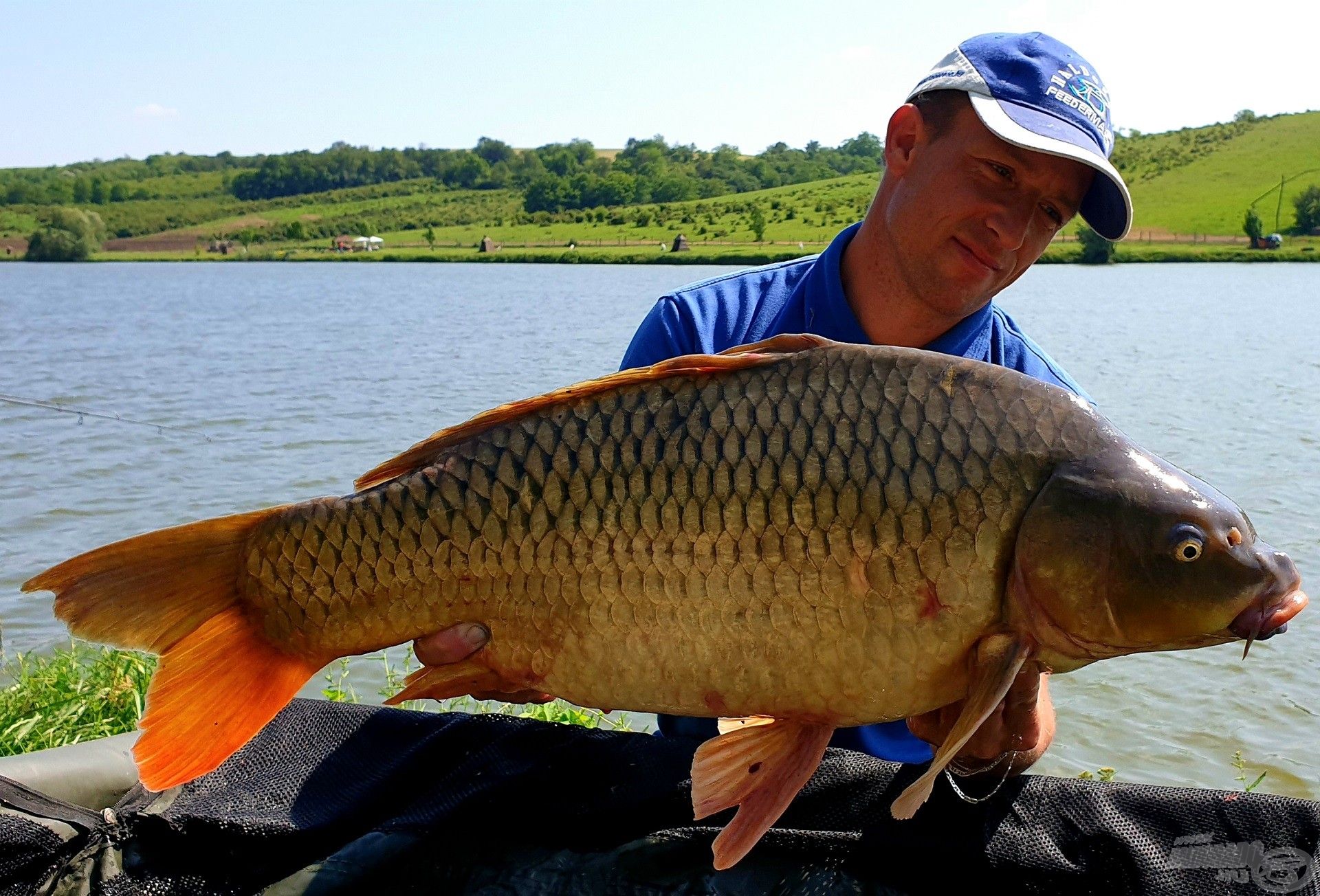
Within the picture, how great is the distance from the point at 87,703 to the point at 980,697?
221 centimetres

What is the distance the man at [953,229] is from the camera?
1766 mm

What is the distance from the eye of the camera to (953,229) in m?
1.83

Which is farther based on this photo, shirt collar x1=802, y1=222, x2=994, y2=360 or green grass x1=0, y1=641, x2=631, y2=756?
green grass x1=0, y1=641, x2=631, y2=756

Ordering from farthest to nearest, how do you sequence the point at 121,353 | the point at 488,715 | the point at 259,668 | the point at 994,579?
the point at 121,353, the point at 488,715, the point at 259,668, the point at 994,579

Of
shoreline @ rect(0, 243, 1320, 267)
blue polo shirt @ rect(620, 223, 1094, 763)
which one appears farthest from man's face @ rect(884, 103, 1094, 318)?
shoreline @ rect(0, 243, 1320, 267)

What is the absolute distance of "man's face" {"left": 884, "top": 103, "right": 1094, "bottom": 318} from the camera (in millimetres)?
1814

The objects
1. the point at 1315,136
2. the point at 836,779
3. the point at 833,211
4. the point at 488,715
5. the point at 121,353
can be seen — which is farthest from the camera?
the point at 1315,136

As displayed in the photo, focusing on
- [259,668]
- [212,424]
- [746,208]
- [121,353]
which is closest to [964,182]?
[259,668]

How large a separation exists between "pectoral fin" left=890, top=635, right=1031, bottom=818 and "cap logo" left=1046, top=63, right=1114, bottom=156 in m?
0.95

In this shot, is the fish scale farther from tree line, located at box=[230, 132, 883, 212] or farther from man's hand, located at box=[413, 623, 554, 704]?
tree line, located at box=[230, 132, 883, 212]

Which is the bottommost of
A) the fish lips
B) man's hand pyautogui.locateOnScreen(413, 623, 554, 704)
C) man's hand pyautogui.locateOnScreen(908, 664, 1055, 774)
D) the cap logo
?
man's hand pyautogui.locateOnScreen(908, 664, 1055, 774)

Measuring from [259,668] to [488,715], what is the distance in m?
0.57

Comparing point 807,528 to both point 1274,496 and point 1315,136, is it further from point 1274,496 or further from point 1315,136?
point 1315,136

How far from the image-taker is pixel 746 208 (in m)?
52.0
